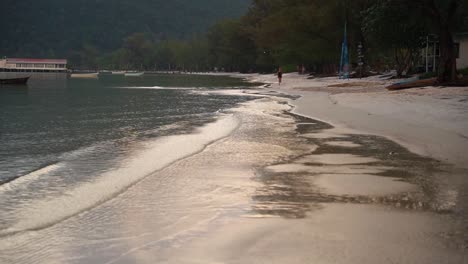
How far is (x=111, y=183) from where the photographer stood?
8836 millimetres

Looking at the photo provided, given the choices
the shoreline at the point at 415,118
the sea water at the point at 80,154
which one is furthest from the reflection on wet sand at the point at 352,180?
the sea water at the point at 80,154

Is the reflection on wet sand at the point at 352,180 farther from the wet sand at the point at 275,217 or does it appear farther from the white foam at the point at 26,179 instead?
the white foam at the point at 26,179

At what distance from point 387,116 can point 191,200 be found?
13.4m

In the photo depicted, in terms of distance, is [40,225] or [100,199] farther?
[100,199]

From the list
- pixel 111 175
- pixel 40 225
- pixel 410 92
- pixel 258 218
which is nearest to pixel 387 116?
pixel 410 92

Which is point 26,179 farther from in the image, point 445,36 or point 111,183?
point 445,36

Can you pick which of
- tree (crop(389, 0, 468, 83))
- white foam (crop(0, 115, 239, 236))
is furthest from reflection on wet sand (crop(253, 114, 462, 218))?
tree (crop(389, 0, 468, 83))

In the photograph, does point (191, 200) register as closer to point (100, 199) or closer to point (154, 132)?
point (100, 199)

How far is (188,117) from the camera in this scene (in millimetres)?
22094

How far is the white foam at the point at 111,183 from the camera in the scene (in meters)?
6.71

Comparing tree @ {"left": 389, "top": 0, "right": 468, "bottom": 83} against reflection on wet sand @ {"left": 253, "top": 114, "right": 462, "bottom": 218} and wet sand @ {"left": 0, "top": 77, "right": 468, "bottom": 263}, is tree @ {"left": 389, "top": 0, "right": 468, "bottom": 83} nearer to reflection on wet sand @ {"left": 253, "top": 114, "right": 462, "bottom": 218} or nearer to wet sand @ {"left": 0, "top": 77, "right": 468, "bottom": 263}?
reflection on wet sand @ {"left": 253, "top": 114, "right": 462, "bottom": 218}

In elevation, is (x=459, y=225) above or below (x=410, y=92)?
below

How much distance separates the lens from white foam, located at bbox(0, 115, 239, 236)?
6715 millimetres

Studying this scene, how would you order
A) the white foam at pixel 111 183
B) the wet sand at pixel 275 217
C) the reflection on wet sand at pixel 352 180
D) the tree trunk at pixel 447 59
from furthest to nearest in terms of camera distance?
the tree trunk at pixel 447 59
the reflection on wet sand at pixel 352 180
the white foam at pixel 111 183
the wet sand at pixel 275 217
